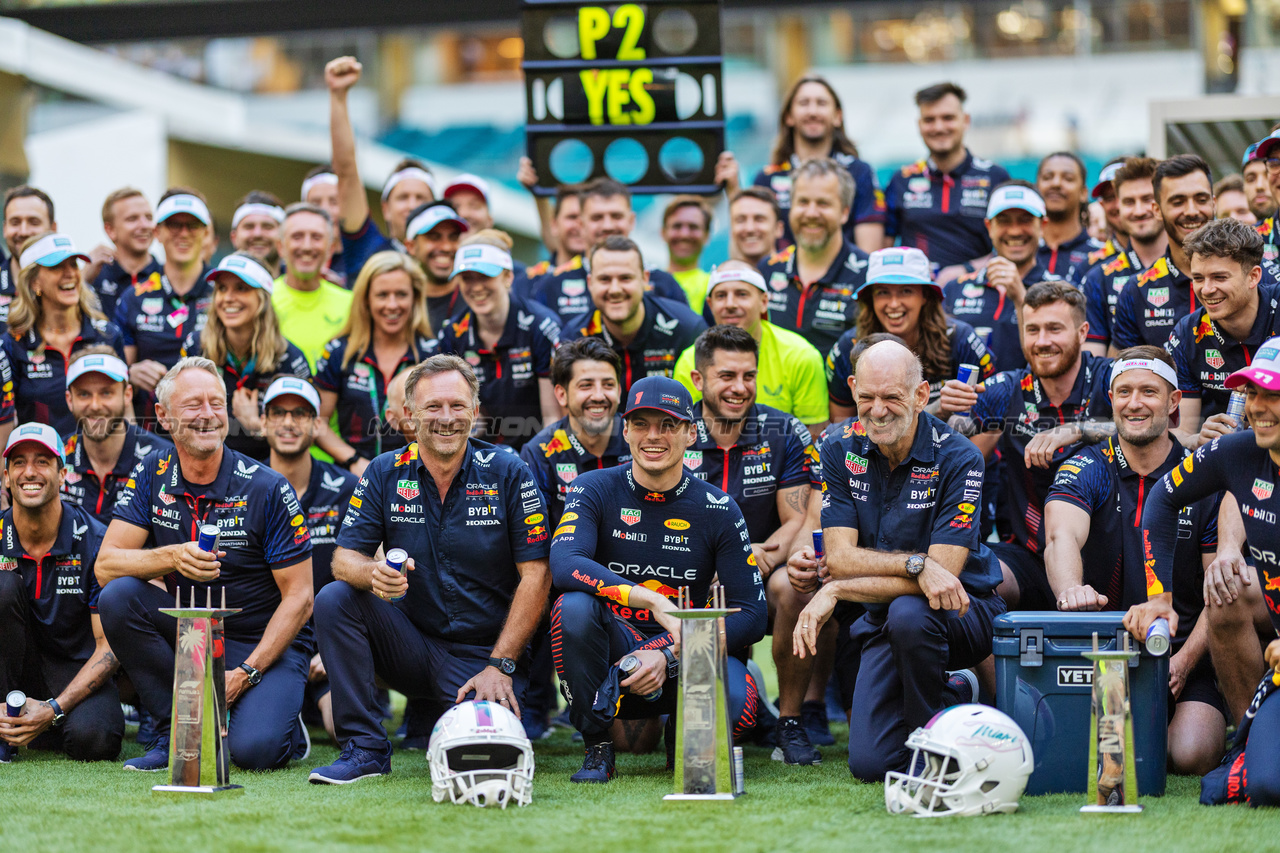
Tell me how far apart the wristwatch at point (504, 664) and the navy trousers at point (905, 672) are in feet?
4.84

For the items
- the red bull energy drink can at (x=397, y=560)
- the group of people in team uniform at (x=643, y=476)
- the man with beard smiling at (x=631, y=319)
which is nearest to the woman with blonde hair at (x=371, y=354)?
the group of people in team uniform at (x=643, y=476)

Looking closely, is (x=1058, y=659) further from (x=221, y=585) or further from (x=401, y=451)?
(x=221, y=585)

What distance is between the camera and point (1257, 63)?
23859mm

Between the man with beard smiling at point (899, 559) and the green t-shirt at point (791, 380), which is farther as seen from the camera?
the green t-shirt at point (791, 380)

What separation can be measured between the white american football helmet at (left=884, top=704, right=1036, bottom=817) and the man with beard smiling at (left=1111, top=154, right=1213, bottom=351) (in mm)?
3137

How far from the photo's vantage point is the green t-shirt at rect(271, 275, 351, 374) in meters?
8.50

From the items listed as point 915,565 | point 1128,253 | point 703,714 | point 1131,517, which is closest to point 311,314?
point 915,565

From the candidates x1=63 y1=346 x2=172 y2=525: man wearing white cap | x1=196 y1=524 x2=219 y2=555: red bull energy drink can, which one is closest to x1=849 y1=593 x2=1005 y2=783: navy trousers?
x1=196 y1=524 x2=219 y2=555: red bull energy drink can

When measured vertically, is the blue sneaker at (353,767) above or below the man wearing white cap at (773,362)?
below

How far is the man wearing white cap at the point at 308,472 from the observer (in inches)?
282

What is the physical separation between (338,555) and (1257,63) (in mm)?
22714

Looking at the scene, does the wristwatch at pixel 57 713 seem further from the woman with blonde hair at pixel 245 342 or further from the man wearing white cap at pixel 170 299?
the man wearing white cap at pixel 170 299

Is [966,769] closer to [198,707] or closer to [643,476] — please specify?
[643,476]

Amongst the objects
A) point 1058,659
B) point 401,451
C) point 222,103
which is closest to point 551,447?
point 401,451
